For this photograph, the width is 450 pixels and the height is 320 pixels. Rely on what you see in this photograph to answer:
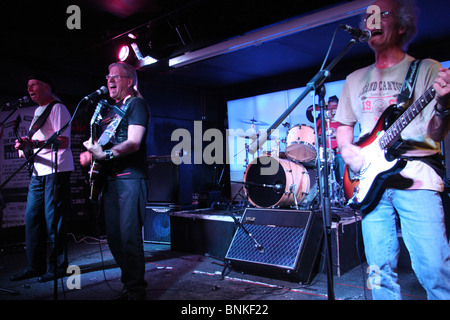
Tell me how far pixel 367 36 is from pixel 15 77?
18.8 feet

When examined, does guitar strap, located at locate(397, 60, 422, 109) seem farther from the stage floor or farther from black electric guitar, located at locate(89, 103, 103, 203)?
black electric guitar, located at locate(89, 103, 103, 203)

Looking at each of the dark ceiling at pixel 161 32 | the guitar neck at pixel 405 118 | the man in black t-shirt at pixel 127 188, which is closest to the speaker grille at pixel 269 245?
the man in black t-shirt at pixel 127 188

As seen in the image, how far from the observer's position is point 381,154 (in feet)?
6.01

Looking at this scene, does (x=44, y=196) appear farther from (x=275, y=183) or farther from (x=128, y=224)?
(x=275, y=183)

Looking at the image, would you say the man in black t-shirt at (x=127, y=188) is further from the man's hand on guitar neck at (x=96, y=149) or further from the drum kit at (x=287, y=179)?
the drum kit at (x=287, y=179)

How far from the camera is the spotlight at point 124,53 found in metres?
5.75

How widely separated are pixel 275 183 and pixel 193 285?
1.99m

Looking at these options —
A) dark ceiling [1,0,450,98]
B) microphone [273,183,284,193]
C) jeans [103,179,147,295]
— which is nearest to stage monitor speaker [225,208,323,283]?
microphone [273,183,284,193]

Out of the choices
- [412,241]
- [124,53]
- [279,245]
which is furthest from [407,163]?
[124,53]

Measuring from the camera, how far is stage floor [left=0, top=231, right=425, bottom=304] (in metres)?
2.88

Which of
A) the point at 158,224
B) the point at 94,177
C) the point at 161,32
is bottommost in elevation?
the point at 158,224

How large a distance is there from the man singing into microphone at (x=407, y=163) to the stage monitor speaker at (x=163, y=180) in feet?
11.4

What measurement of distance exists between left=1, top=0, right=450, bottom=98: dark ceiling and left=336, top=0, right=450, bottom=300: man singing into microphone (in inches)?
118

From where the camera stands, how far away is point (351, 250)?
3660mm
